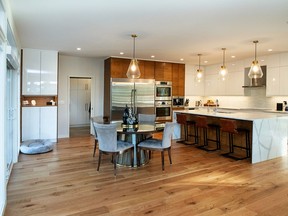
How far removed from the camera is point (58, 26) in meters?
4.00

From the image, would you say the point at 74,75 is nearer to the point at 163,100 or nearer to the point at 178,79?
the point at 163,100

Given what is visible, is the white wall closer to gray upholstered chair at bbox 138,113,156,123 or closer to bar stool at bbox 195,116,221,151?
gray upholstered chair at bbox 138,113,156,123

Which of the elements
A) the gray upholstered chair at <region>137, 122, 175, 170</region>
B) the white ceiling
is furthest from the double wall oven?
the gray upholstered chair at <region>137, 122, 175, 170</region>

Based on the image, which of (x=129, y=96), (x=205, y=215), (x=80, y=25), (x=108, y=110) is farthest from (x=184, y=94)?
(x=205, y=215)

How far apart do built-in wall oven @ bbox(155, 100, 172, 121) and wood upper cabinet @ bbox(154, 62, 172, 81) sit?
0.85 m

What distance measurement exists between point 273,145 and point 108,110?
4.70 m

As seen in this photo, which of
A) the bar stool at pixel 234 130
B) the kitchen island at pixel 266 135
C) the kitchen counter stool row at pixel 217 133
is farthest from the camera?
the kitchen counter stool row at pixel 217 133

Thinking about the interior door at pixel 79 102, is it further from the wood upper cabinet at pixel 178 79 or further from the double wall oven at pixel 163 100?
the wood upper cabinet at pixel 178 79

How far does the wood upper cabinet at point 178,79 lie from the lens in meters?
8.06

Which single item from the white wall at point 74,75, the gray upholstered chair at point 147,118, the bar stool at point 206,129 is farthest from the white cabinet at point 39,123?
the bar stool at point 206,129

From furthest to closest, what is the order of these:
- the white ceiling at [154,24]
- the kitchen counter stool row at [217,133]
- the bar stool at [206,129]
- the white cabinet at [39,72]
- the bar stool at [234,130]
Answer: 1. the white cabinet at [39,72]
2. the bar stool at [206,129]
3. the kitchen counter stool row at [217,133]
4. the bar stool at [234,130]
5. the white ceiling at [154,24]

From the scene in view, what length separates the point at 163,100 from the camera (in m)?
7.82

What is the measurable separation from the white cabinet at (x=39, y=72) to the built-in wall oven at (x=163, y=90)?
132 inches

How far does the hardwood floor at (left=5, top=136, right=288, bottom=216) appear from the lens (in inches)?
102
